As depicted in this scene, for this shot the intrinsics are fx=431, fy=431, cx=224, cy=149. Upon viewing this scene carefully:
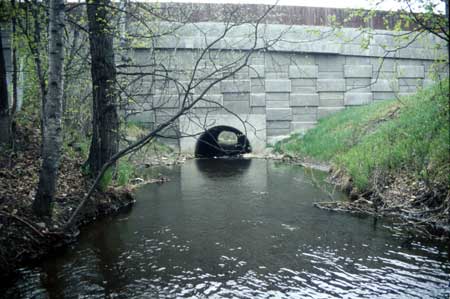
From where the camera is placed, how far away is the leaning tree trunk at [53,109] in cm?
509

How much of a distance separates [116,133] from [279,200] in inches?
132

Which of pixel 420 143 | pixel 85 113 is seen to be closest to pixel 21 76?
→ pixel 85 113

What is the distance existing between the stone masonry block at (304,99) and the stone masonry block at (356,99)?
131 cm

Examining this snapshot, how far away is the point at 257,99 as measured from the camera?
16.3 meters

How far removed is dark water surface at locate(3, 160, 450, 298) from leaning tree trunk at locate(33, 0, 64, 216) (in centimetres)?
81

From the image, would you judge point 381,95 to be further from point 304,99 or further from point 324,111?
point 304,99

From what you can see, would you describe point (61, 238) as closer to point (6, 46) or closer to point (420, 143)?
point (420, 143)

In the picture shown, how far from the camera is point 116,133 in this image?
A: 7.91m

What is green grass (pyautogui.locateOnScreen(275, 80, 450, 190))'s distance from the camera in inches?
292

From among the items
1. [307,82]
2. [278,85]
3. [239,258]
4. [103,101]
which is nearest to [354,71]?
[307,82]

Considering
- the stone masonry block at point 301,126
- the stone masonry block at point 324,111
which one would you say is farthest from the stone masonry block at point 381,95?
the stone masonry block at point 301,126

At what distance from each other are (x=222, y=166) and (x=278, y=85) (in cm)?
457

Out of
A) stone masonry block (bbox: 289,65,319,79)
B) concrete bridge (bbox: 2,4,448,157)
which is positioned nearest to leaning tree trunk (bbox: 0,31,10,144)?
concrete bridge (bbox: 2,4,448,157)

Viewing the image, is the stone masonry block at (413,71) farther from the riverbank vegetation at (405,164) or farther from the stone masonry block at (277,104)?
the riverbank vegetation at (405,164)
